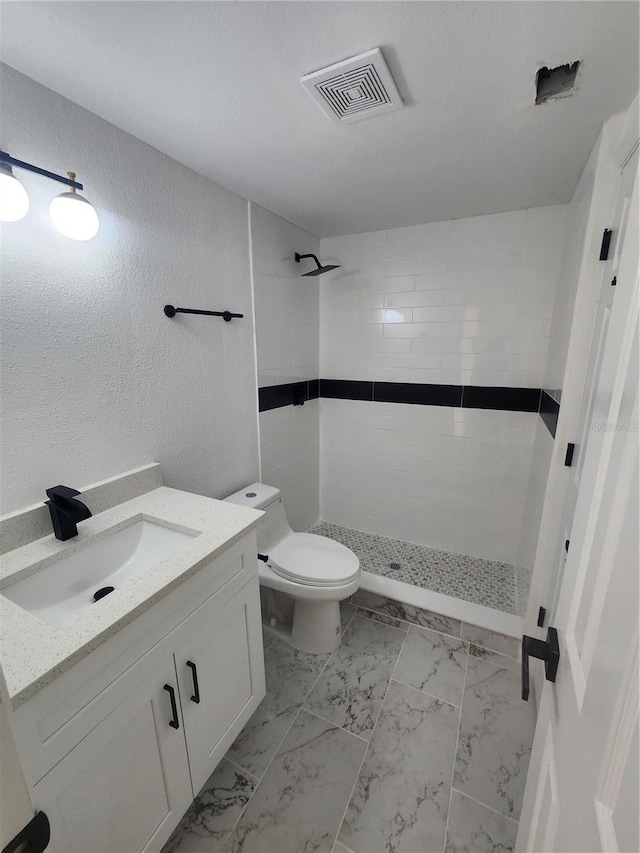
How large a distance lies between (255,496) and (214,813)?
1.11m

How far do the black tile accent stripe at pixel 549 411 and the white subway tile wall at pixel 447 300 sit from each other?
17 cm

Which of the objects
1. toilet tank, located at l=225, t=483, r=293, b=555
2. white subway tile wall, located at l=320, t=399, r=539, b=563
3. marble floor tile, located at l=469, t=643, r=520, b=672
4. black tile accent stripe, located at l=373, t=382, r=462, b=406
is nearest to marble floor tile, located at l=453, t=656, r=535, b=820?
marble floor tile, located at l=469, t=643, r=520, b=672

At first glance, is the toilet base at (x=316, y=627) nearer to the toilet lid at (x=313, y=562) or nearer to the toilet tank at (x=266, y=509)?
the toilet lid at (x=313, y=562)

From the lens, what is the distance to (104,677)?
0.74 metres

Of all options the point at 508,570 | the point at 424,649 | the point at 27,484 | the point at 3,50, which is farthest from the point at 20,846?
the point at 508,570

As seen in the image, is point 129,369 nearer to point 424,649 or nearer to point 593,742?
point 593,742

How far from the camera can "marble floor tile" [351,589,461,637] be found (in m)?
1.77

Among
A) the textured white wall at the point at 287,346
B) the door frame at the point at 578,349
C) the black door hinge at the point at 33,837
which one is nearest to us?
the black door hinge at the point at 33,837

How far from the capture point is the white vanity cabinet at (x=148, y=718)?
2.22 ft

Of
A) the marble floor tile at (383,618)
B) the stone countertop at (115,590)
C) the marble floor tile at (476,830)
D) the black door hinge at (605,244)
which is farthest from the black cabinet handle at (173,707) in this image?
the black door hinge at (605,244)

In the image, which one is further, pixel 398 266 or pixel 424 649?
pixel 398 266

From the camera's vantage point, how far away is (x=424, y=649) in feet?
5.55

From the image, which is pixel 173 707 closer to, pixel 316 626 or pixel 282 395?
pixel 316 626

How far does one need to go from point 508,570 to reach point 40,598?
93.1 inches
